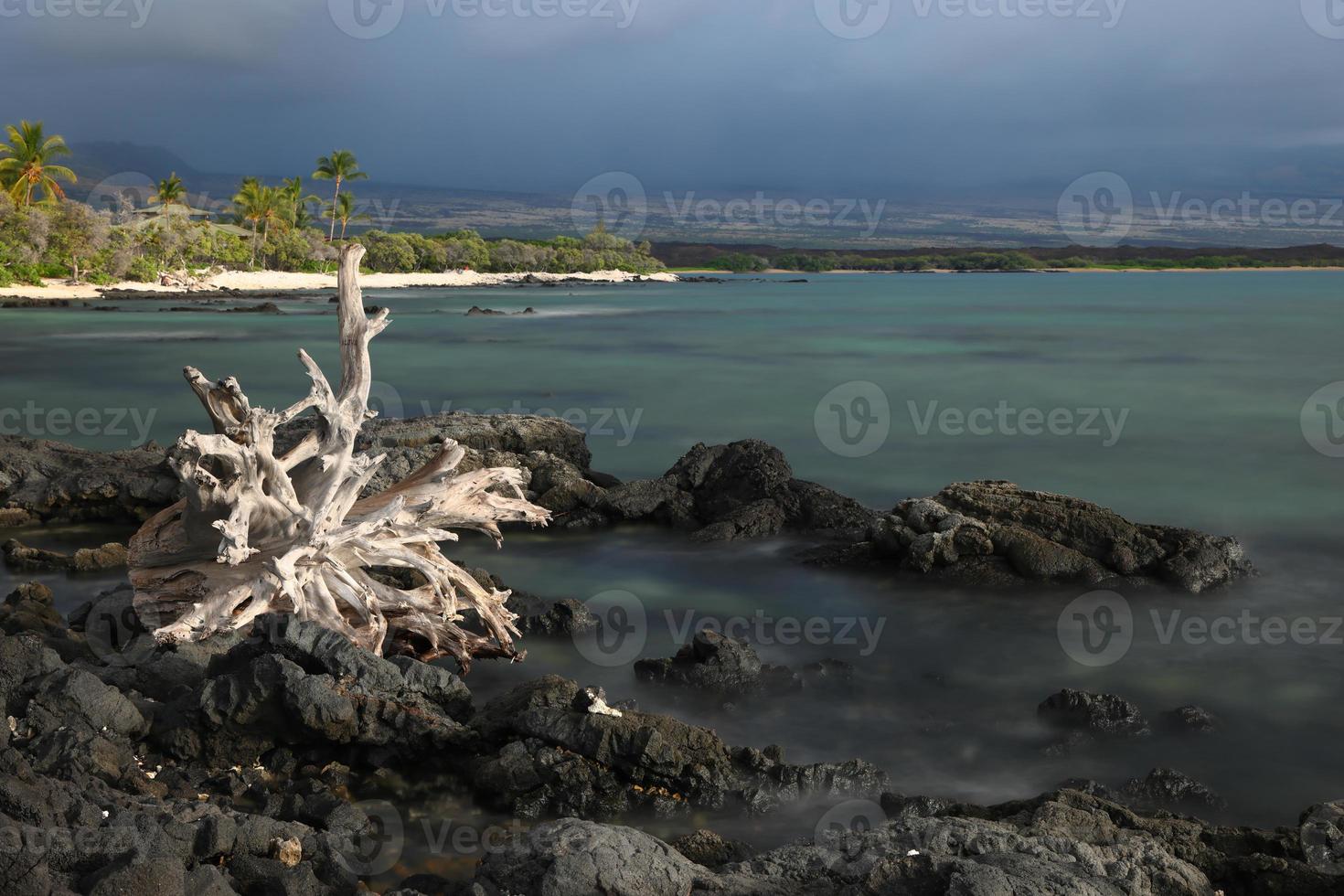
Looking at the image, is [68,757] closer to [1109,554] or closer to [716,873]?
[716,873]

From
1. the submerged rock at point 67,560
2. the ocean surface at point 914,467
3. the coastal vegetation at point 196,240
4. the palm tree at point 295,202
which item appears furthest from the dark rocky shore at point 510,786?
the palm tree at point 295,202

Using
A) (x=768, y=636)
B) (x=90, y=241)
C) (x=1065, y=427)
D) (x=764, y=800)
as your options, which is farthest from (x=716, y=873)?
Answer: (x=90, y=241)

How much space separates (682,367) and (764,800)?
96.2 feet

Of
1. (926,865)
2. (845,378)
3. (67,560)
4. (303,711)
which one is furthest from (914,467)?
(845,378)

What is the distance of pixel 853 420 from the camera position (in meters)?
24.8

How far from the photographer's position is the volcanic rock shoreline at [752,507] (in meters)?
11.0

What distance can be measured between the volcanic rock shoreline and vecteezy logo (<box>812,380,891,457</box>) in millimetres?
6522

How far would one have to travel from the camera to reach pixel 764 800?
649 centimetres

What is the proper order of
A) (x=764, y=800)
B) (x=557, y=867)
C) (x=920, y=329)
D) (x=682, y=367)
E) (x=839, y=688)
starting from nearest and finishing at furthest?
(x=557, y=867), (x=764, y=800), (x=839, y=688), (x=682, y=367), (x=920, y=329)

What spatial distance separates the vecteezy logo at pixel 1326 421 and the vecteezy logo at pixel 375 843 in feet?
56.6

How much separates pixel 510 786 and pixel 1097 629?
553cm

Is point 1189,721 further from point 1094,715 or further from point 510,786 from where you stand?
point 510,786

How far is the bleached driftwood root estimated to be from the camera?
317 inches

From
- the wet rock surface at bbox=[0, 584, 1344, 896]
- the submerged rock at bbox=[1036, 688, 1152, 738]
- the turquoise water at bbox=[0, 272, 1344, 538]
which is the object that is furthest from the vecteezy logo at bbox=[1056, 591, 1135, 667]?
the turquoise water at bbox=[0, 272, 1344, 538]
